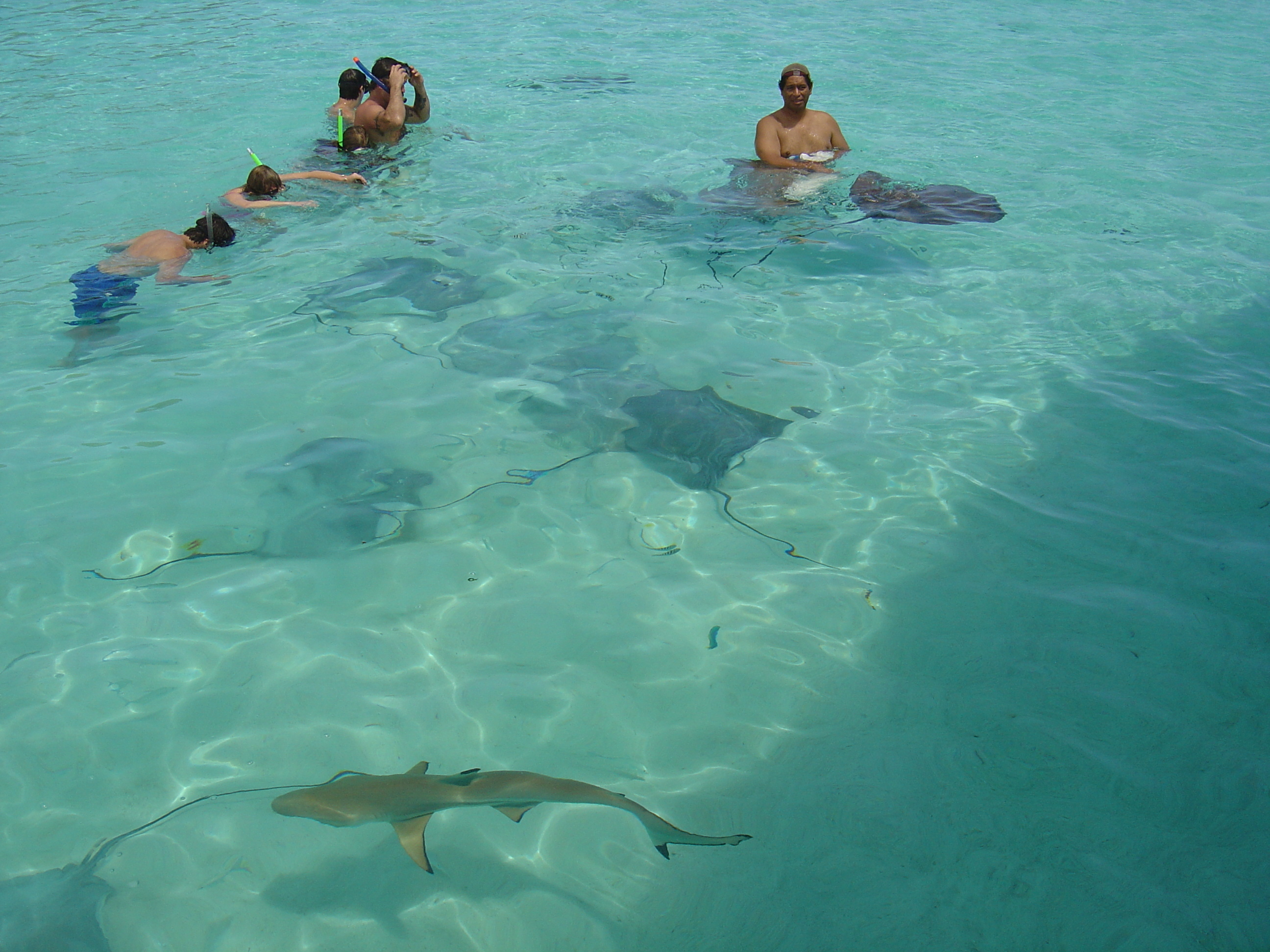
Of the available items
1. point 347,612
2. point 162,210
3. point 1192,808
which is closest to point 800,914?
point 1192,808

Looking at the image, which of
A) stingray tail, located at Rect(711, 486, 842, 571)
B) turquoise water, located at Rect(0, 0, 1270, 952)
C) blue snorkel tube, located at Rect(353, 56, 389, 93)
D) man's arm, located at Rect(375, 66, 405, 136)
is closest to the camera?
turquoise water, located at Rect(0, 0, 1270, 952)

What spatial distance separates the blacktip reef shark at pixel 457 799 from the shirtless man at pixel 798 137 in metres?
6.92

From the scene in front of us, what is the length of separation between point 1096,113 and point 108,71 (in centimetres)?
1353

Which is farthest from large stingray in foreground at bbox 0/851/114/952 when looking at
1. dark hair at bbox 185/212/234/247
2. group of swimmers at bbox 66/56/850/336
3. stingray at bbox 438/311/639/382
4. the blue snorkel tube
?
the blue snorkel tube

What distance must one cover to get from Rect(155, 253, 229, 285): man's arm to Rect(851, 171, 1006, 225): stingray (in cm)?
514

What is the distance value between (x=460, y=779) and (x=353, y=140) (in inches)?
317

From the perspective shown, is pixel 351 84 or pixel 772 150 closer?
pixel 772 150

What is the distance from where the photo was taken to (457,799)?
2.04m

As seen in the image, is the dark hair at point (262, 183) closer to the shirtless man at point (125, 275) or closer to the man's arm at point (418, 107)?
the shirtless man at point (125, 275)

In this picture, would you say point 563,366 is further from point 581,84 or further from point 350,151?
point 581,84

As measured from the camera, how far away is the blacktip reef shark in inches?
80.3

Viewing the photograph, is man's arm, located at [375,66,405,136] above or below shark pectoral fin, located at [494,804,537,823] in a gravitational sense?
above

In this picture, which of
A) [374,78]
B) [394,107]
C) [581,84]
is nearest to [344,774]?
[394,107]

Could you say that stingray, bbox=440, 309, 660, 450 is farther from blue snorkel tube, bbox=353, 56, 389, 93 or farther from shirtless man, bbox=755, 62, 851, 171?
blue snorkel tube, bbox=353, 56, 389, 93
